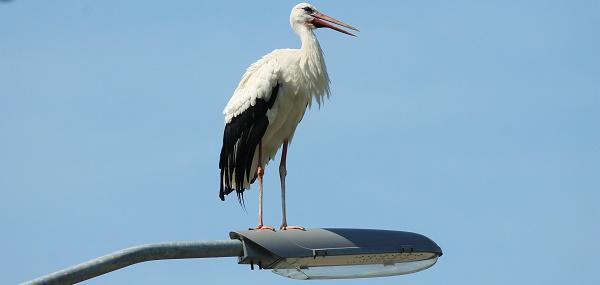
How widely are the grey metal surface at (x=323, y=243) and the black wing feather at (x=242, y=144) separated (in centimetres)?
548

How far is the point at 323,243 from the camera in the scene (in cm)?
1055

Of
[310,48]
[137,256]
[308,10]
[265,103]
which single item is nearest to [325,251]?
[137,256]

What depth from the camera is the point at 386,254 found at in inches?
426

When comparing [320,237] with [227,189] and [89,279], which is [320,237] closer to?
[89,279]

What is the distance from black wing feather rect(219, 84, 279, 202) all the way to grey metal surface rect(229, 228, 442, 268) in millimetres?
5485

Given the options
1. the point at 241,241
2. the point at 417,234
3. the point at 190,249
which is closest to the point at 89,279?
the point at 190,249

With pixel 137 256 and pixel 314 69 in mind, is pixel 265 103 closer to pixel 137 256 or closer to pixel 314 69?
pixel 314 69

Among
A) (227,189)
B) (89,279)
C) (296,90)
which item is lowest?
(89,279)

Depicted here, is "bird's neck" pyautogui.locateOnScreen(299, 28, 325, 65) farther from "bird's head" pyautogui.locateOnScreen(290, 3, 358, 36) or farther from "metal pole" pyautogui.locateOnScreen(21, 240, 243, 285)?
"metal pole" pyautogui.locateOnScreen(21, 240, 243, 285)

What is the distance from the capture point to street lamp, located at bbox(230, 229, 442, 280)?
10.2 m

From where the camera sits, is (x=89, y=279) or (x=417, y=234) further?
(x=417, y=234)

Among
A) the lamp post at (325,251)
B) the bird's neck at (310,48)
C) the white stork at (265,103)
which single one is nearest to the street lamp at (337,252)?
the lamp post at (325,251)

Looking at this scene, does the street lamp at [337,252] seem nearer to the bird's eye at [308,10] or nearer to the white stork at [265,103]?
the white stork at [265,103]

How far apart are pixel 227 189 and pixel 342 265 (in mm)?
5781
